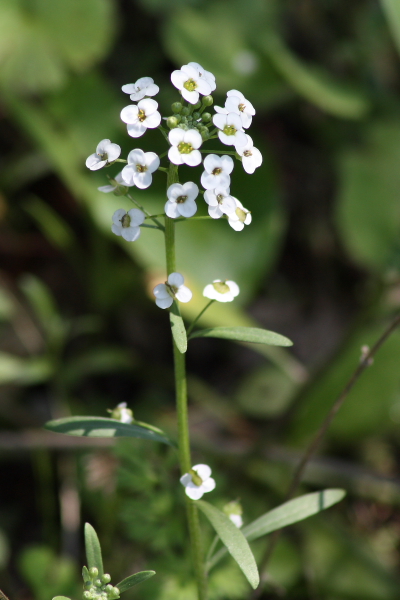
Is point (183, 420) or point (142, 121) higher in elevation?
point (142, 121)

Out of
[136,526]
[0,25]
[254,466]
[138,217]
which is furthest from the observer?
[0,25]

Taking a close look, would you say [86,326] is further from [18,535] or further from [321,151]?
[321,151]

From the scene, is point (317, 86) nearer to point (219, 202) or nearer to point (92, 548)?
point (219, 202)

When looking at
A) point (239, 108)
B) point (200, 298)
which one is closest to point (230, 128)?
point (239, 108)

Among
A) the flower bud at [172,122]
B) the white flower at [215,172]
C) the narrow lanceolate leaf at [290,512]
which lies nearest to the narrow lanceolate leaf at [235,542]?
the narrow lanceolate leaf at [290,512]

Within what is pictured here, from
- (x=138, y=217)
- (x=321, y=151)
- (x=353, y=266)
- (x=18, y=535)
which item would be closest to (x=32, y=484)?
(x=18, y=535)

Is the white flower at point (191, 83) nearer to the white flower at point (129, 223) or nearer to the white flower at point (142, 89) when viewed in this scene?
the white flower at point (142, 89)
